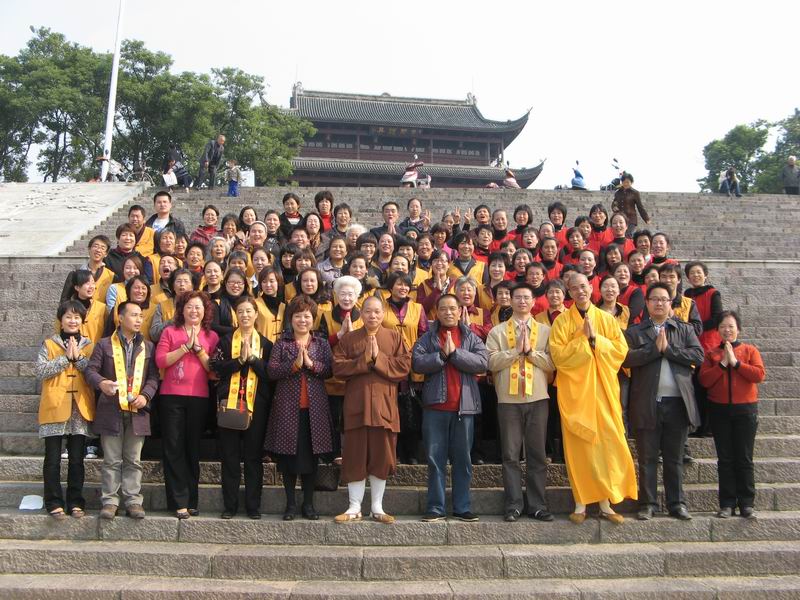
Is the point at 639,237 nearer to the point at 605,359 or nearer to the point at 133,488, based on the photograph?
the point at 605,359

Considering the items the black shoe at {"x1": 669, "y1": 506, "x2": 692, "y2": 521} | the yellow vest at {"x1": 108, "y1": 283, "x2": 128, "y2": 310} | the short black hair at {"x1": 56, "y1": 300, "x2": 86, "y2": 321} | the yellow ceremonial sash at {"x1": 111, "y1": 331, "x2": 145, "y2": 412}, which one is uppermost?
the yellow vest at {"x1": 108, "y1": 283, "x2": 128, "y2": 310}

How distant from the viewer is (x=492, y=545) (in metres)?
4.94

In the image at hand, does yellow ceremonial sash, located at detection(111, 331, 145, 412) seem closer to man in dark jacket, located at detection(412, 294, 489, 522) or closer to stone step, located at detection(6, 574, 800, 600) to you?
stone step, located at detection(6, 574, 800, 600)

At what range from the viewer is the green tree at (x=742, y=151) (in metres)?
36.8

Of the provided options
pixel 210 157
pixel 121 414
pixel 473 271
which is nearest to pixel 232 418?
pixel 121 414

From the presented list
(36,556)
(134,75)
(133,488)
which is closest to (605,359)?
(133,488)

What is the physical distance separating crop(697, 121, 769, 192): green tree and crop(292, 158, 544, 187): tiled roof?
11818 mm

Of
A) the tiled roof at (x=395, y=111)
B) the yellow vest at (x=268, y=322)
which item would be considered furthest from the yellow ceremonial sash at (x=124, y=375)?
the tiled roof at (x=395, y=111)

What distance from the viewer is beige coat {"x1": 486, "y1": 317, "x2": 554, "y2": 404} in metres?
5.20

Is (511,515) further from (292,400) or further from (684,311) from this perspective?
(684,311)

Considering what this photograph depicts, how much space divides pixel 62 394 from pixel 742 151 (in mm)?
40178

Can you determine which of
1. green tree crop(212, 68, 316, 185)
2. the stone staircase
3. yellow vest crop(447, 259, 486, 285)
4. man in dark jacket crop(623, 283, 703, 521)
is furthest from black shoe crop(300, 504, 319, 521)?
green tree crop(212, 68, 316, 185)

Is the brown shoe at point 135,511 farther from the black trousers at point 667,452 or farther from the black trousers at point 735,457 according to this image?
the black trousers at point 735,457

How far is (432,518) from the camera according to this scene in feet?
16.5
